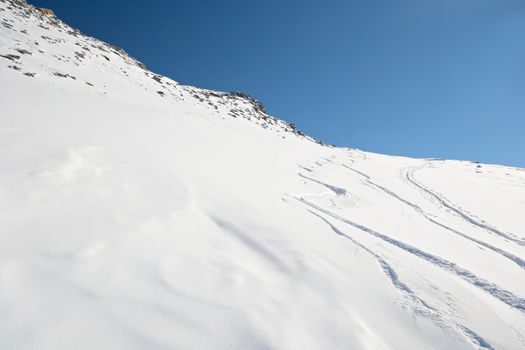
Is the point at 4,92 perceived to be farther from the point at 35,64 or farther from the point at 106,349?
the point at 106,349

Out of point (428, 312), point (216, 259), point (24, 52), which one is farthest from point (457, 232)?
point (24, 52)

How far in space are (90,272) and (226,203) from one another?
103 inches

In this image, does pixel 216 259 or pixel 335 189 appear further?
pixel 335 189

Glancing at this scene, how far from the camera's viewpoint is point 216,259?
3.16 metres

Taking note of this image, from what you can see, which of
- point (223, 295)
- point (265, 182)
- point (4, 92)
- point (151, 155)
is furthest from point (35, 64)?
point (223, 295)

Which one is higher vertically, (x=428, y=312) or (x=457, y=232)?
(x=457, y=232)

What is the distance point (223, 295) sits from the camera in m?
2.57

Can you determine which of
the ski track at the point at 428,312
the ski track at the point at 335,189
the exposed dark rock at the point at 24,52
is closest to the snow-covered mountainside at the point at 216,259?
the ski track at the point at 428,312

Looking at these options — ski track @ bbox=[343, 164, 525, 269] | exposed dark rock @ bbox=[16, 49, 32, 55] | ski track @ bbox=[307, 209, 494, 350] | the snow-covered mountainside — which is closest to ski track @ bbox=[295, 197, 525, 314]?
the snow-covered mountainside

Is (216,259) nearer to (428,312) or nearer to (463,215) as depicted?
(428,312)

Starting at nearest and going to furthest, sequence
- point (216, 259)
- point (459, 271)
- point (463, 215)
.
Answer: point (216, 259)
point (459, 271)
point (463, 215)

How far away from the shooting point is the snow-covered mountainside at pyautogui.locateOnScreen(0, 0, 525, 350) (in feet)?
7.03

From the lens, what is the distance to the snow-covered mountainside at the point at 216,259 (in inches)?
84.4

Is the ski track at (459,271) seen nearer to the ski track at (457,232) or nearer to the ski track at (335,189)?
the ski track at (457,232)
